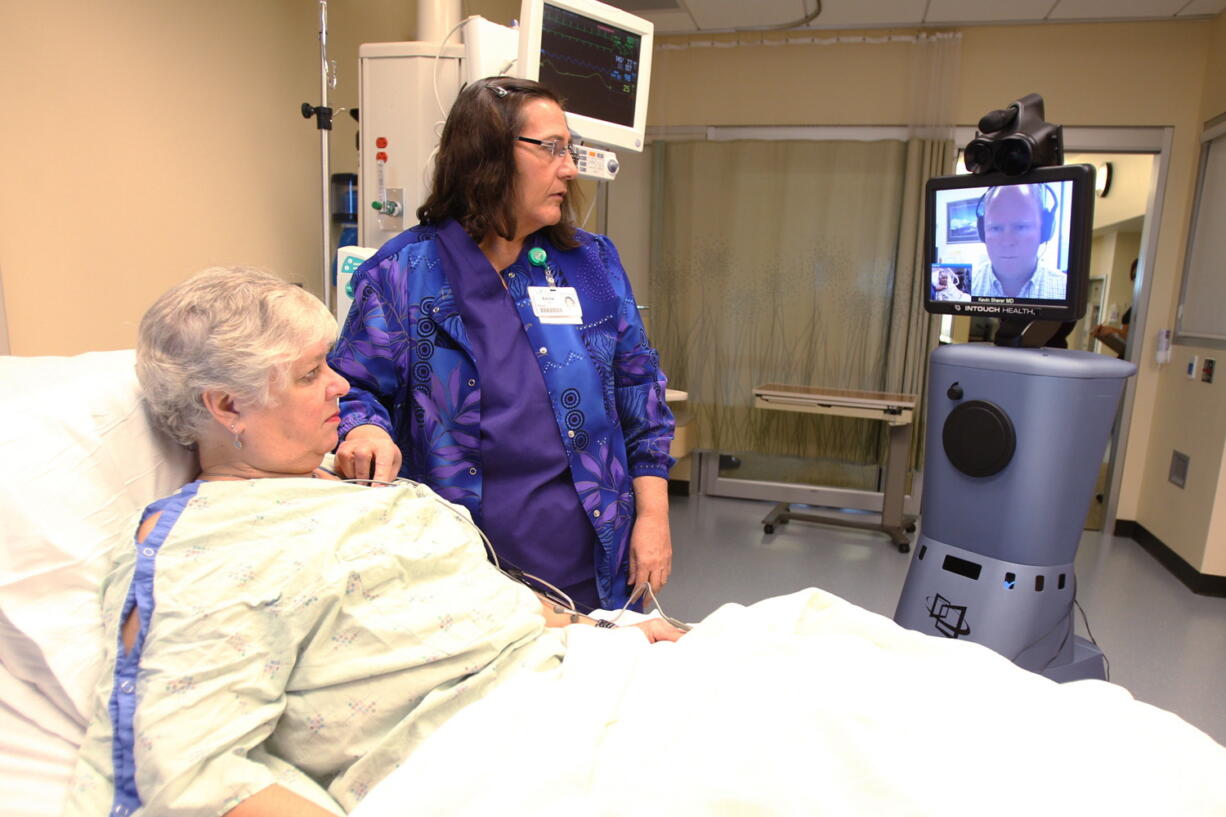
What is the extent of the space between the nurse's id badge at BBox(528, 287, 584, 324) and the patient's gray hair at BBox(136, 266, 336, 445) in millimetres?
456

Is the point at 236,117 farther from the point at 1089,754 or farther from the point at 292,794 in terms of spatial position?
the point at 1089,754

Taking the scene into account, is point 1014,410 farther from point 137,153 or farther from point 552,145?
point 137,153

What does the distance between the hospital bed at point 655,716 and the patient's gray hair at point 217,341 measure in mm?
121

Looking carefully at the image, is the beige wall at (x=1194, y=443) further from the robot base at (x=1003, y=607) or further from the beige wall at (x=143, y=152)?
the beige wall at (x=143, y=152)

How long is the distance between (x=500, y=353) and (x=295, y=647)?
617 mm

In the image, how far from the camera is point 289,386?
3.43ft

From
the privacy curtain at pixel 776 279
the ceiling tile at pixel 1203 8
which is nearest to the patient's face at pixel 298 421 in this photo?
the privacy curtain at pixel 776 279

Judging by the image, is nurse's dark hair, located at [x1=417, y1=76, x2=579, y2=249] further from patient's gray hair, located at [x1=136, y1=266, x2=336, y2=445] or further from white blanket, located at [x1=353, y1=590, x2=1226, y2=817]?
white blanket, located at [x1=353, y1=590, x2=1226, y2=817]

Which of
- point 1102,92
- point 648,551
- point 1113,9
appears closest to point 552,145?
point 648,551

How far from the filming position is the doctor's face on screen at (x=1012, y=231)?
1.79m

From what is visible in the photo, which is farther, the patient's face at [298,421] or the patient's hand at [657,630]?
the patient's hand at [657,630]

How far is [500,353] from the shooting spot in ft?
4.43

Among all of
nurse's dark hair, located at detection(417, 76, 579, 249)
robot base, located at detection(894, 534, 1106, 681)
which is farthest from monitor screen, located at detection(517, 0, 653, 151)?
robot base, located at detection(894, 534, 1106, 681)

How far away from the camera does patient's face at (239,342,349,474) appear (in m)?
1.04
